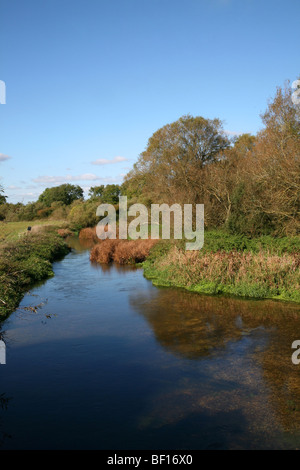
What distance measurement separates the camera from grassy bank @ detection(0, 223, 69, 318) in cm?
1379

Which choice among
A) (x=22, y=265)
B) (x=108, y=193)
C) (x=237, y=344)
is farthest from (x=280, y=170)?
(x=108, y=193)

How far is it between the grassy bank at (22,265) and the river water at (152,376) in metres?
1.05

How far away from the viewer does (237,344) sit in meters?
10.5

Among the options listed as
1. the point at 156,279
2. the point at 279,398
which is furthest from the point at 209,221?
the point at 279,398

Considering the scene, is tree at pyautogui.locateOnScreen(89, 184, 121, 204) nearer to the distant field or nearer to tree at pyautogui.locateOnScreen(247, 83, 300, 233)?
the distant field

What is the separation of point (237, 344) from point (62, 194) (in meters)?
82.7

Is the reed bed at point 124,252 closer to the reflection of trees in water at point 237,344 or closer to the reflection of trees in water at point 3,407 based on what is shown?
the reflection of trees in water at point 237,344

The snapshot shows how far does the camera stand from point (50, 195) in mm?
90062

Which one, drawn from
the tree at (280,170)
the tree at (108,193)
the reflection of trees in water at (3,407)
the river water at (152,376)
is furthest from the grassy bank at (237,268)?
the tree at (108,193)

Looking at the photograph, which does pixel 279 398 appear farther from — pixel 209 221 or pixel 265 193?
pixel 209 221
